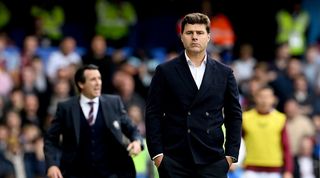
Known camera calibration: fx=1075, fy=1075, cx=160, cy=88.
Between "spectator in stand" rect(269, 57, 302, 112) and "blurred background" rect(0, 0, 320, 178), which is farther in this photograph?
"spectator in stand" rect(269, 57, 302, 112)

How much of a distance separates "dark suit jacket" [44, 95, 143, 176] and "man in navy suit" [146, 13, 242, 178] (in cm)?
153

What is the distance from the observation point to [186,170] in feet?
32.6

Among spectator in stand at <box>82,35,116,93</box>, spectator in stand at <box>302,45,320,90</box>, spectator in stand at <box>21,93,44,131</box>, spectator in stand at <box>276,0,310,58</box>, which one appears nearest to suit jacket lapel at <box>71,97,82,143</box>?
spectator in stand at <box>21,93,44,131</box>

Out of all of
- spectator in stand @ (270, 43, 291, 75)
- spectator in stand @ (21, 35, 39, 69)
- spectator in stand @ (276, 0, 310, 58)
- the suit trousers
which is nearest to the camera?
the suit trousers

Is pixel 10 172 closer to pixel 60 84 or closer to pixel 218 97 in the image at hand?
pixel 60 84

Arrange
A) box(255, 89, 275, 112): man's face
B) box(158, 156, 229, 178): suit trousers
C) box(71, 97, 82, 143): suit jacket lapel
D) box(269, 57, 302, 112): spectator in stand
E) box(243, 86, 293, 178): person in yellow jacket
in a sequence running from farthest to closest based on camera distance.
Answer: box(269, 57, 302, 112): spectator in stand → box(243, 86, 293, 178): person in yellow jacket → box(255, 89, 275, 112): man's face → box(71, 97, 82, 143): suit jacket lapel → box(158, 156, 229, 178): suit trousers

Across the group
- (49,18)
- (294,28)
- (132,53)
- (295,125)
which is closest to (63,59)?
(49,18)

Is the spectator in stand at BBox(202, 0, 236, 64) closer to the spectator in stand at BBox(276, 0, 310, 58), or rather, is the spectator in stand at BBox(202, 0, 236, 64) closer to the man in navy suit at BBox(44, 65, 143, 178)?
the spectator in stand at BBox(276, 0, 310, 58)

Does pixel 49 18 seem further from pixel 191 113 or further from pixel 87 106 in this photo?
pixel 191 113

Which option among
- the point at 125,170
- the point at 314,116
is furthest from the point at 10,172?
the point at 314,116

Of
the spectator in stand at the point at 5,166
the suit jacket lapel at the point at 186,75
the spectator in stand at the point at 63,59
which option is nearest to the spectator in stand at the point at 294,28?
the spectator in stand at the point at 63,59

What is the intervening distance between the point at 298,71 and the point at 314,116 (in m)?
1.01

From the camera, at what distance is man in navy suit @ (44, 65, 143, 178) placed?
451 inches

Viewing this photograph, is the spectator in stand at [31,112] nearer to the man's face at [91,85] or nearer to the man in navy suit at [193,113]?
the man's face at [91,85]
